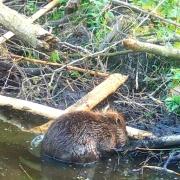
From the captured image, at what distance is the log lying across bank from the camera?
214 inches

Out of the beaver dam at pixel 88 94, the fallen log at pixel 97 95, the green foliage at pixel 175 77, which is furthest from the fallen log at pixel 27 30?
the green foliage at pixel 175 77

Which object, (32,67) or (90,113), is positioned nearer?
(90,113)

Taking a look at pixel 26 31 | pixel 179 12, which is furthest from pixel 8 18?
pixel 179 12

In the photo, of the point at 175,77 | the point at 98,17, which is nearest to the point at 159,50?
the point at 175,77

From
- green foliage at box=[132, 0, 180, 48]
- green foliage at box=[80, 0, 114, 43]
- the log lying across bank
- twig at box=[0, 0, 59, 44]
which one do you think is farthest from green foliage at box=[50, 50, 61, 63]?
green foliage at box=[132, 0, 180, 48]

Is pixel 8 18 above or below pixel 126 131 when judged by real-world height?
above

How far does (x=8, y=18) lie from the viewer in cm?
579

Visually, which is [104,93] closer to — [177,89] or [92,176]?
[177,89]

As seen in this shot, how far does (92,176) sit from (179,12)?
3131mm

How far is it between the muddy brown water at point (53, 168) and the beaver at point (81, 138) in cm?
9

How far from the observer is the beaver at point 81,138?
486 centimetres

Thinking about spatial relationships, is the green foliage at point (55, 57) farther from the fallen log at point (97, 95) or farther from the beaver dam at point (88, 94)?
the fallen log at point (97, 95)

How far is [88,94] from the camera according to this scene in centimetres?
587

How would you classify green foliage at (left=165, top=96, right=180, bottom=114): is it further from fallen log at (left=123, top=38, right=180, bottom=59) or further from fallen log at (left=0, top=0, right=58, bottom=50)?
fallen log at (left=0, top=0, right=58, bottom=50)
